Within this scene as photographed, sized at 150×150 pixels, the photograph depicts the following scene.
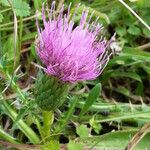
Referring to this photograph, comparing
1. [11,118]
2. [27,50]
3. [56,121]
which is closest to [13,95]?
[11,118]

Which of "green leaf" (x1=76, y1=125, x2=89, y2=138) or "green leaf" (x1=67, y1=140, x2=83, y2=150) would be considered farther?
"green leaf" (x1=76, y1=125, x2=89, y2=138)

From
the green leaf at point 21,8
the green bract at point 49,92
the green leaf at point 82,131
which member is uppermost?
the green leaf at point 21,8

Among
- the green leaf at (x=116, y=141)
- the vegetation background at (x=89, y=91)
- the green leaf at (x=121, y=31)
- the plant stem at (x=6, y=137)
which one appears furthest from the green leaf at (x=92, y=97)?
the green leaf at (x=121, y=31)

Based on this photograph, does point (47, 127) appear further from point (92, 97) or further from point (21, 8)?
point (21, 8)

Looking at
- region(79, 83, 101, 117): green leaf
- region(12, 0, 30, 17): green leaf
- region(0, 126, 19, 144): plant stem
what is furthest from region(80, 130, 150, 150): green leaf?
region(12, 0, 30, 17): green leaf

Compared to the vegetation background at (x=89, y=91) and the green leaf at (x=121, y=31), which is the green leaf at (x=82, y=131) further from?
the green leaf at (x=121, y=31)

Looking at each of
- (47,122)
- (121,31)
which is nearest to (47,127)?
(47,122)

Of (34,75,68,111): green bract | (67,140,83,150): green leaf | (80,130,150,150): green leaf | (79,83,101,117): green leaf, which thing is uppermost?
(34,75,68,111): green bract

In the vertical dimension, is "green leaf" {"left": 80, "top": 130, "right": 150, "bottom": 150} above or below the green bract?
below

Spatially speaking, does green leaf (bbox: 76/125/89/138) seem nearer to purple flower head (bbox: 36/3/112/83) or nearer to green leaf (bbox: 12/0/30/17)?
purple flower head (bbox: 36/3/112/83)
